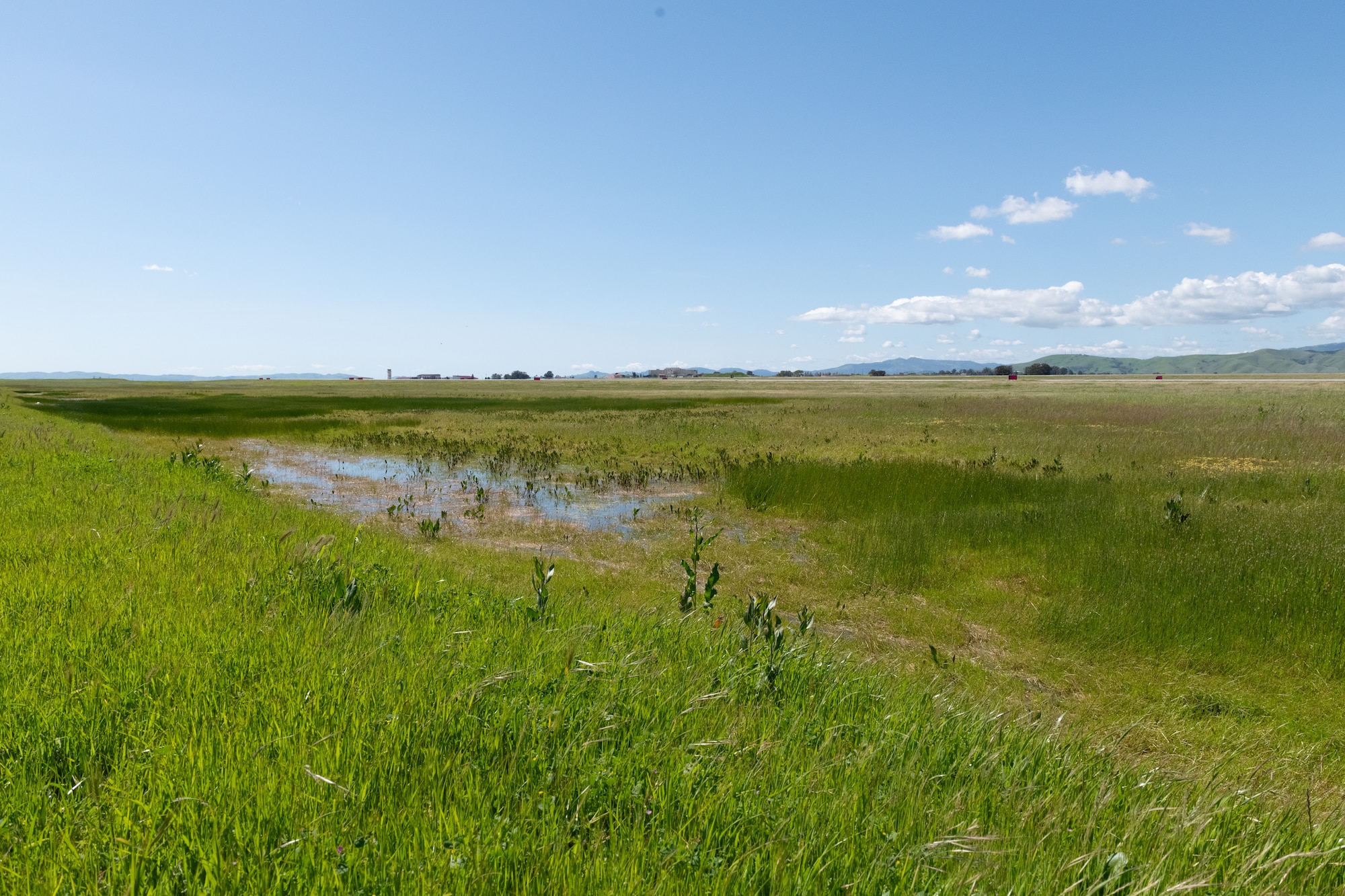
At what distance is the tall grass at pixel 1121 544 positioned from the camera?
8.18 m

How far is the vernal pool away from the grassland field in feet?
8.98

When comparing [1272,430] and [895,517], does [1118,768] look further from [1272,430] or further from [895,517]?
[1272,430]

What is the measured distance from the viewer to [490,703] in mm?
3418

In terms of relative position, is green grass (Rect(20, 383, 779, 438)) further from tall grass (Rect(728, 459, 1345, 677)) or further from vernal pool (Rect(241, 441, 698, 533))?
tall grass (Rect(728, 459, 1345, 677))

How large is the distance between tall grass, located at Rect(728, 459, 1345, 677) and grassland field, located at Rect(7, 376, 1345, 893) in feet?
0.24

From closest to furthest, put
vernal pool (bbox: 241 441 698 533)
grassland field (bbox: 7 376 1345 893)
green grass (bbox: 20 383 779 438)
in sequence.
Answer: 1. grassland field (bbox: 7 376 1345 893)
2. vernal pool (bbox: 241 441 698 533)
3. green grass (bbox: 20 383 779 438)

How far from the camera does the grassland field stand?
2.39m

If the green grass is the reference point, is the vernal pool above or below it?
below

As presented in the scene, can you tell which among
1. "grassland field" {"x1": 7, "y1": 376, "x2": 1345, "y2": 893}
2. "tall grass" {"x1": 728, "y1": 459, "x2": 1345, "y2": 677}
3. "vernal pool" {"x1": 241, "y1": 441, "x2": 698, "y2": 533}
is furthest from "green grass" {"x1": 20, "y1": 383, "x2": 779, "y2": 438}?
"tall grass" {"x1": 728, "y1": 459, "x2": 1345, "y2": 677}

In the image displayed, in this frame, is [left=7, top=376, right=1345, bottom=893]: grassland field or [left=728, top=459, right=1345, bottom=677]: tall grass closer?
[left=7, top=376, right=1345, bottom=893]: grassland field

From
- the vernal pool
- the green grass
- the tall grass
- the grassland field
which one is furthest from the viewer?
the green grass

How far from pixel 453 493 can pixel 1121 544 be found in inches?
613

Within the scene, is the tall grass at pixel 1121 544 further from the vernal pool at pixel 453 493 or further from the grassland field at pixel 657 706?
the vernal pool at pixel 453 493

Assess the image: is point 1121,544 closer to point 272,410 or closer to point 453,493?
point 453,493
